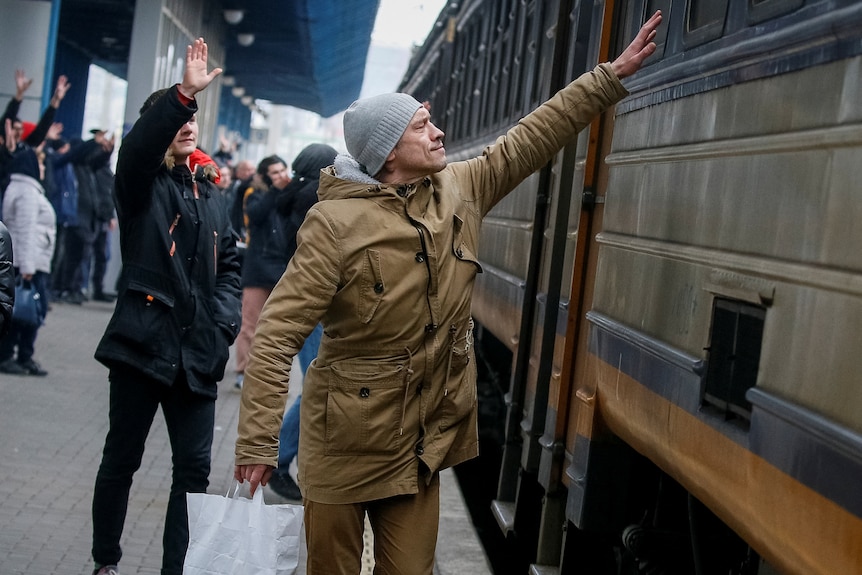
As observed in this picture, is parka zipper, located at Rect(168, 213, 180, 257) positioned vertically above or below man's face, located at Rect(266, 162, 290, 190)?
below

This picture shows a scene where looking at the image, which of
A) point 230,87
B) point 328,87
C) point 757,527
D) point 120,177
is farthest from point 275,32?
point 757,527

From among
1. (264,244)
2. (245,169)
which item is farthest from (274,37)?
(264,244)

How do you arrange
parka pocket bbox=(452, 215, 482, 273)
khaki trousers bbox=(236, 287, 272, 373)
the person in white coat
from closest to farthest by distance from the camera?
1. parka pocket bbox=(452, 215, 482, 273)
2. khaki trousers bbox=(236, 287, 272, 373)
3. the person in white coat

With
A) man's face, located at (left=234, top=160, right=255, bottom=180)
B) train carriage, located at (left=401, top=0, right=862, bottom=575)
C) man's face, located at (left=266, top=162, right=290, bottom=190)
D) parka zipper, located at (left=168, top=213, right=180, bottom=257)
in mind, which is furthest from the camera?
man's face, located at (left=234, top=160, right=255, bottom=180)

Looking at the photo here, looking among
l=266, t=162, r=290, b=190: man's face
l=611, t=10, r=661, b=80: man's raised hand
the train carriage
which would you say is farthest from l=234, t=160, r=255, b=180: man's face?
l=611, t=10, r=661, b=80: man's raised hand

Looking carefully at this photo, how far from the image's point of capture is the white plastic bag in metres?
3.59

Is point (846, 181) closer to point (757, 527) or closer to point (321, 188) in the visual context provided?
point (757, 527)

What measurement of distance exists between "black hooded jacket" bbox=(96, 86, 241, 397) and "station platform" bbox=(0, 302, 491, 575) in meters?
1.17

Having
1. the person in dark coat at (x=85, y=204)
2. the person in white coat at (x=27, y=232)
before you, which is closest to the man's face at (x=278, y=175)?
the person in white coat at (x=27, y=232)

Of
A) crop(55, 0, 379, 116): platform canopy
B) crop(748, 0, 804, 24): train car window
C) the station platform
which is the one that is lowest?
the station platform

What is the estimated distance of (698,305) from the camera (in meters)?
3.37

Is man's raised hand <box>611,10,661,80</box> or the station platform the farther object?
the station platform

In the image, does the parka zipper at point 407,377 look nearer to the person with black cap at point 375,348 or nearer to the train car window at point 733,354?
the person with black cap at point 375,348

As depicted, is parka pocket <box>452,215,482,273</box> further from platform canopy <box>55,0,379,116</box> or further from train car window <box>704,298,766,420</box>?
platform canopy <box>55,0,379,116</box>
